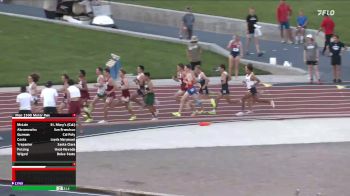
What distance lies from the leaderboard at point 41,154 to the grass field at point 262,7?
2461 centimetres

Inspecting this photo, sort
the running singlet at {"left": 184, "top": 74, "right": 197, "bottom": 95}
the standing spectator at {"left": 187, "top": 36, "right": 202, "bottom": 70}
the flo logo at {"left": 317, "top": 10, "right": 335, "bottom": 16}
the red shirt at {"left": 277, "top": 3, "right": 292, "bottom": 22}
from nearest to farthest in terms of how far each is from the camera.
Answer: the running singlet at {"left": 184, "top": 74, "right": 197, "bottom": 95} < the standing spectator at {"left": 187, "top": 36, "right": 202, "bottom": 70} < the red shirt at {"left": 277, "top": 3, "right": 292, "bottom": 22} < the flo logo at {"left": 317, "top": 10, "right": 335, "bottom": 16}

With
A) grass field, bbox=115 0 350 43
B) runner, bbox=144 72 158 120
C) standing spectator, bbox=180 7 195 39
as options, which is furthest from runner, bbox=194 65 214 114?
grass field, bbox=115 0 350 43

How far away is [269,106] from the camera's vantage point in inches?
1079

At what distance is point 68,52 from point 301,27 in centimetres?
895

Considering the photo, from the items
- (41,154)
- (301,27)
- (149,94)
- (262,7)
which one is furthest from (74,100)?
(262,7)

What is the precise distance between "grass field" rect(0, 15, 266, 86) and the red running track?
258 cm

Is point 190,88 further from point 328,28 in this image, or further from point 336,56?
point 328,28

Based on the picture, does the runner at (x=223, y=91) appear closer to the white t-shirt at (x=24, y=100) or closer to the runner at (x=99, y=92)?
the runner at (x=99, y=92)

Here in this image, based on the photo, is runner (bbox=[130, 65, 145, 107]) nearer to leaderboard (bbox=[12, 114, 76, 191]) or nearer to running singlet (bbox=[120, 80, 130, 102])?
running singlet (bbox=[120, 80, 130, 102])

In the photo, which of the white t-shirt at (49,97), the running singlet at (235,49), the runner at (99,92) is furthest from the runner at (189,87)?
the running singlet at (235,49)

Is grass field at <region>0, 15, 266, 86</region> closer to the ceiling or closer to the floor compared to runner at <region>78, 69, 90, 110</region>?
closer to the ceiling

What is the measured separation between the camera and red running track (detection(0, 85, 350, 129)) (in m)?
26.4

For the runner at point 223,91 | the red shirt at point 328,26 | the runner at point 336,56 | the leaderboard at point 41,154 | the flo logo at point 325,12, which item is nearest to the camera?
the leaderboard at point 41,154

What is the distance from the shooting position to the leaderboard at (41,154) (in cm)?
1394
